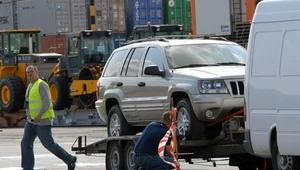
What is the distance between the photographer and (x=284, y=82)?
11.5m

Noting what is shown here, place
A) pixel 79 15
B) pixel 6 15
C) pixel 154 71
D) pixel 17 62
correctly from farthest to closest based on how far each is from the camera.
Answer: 1. pixel 6 15
2. pixel 79 15
3. pixel 17 62
4. pixel 154 71

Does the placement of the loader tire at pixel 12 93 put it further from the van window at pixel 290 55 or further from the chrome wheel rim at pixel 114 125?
the van window at pixel 290 55

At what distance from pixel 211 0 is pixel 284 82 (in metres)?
31.2

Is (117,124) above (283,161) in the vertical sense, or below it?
above

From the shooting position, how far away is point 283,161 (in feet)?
38.5

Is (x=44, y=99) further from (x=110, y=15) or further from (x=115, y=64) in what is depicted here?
(x=110, y=15)

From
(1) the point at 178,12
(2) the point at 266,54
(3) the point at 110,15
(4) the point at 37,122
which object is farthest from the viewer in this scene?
(1) the point at 178,12

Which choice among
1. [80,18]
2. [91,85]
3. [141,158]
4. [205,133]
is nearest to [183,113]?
[205,133]

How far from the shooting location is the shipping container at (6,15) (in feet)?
159

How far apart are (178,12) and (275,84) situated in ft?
117

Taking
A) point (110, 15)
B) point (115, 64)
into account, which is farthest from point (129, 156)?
point (110, 15)

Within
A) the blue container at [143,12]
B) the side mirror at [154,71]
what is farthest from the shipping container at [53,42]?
the side mirror at [154,71]

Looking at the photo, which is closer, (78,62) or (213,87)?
(213,87)

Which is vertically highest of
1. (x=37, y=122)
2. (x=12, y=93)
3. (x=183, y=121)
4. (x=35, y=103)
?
(x=35, y=103)
